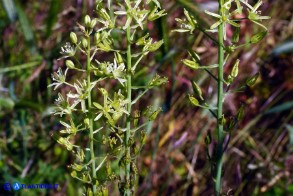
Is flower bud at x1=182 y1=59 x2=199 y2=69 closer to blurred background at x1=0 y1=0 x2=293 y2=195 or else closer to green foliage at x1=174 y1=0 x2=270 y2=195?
green foliage at x1=174 y1=0 x2=270 y2=195

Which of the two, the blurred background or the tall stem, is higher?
the tall stem

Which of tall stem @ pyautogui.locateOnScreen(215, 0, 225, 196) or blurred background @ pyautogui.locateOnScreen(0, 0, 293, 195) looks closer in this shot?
tall stem @ pyautogui.locateOnScreen(215, 0, 225, 196)

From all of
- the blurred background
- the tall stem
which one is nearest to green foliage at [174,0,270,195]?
the tall stem

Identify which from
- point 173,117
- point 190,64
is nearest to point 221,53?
point 190,64

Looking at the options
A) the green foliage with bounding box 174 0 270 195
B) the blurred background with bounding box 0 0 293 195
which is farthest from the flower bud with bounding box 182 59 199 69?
the blurred background with bounding box 0 0 293 195

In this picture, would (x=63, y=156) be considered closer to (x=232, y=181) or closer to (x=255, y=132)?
(x=232, y=181)

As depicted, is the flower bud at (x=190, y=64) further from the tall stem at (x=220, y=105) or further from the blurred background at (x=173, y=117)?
the blurred background at (x=173, y=117)

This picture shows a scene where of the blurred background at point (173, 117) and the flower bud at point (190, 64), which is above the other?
the flower bud at point (190, 64)

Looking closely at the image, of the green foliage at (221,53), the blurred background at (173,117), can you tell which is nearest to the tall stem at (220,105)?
the green foliage at (221,53)

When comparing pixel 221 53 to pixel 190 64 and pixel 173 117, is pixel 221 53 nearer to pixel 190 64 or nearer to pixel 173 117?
pixel 190 64

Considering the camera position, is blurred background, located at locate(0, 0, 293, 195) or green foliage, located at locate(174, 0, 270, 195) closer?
green foliage, located at locate(174, 0, 270, 195)
